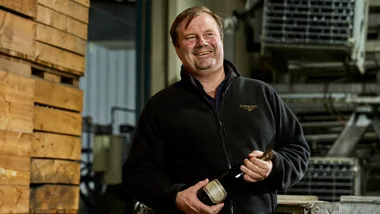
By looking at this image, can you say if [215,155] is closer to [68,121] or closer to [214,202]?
[214,202]

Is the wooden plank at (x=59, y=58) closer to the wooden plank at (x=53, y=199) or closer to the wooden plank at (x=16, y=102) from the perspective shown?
the wooden plank at (x=16, y=102)

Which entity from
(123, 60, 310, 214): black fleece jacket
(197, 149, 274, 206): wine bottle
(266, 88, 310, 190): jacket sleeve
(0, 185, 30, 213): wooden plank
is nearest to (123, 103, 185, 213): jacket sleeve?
(123, 60, 310, 214): black fleece jacket

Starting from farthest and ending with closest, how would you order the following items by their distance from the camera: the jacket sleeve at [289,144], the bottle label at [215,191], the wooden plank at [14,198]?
the wooden plank at [14,198], the jacket sleeve at [289,144], the bottle label at [215,191]

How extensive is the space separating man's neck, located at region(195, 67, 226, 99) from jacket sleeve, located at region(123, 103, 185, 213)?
0.23 metres

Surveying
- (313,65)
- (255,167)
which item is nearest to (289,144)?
(255,167)

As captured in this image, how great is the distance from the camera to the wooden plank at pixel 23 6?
470cm

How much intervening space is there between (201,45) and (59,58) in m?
2.68

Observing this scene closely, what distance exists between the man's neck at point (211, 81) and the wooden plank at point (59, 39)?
7.84 feet

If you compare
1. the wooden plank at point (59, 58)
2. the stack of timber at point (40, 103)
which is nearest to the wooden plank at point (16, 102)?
the stack of timber at point (40, 103)

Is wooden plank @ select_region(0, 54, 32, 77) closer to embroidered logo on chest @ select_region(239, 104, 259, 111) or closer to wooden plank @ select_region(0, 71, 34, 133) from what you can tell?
wooden plank @ select_region(0, 71, 34, 133)

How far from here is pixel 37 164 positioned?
5.14 m

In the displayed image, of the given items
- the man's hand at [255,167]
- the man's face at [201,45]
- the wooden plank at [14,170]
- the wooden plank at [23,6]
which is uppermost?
the wooden plank at [23,6]

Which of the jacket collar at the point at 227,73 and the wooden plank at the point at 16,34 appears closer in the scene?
the jacket collar at the point at 227,73

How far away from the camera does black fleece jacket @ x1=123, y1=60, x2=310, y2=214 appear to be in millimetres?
2867
